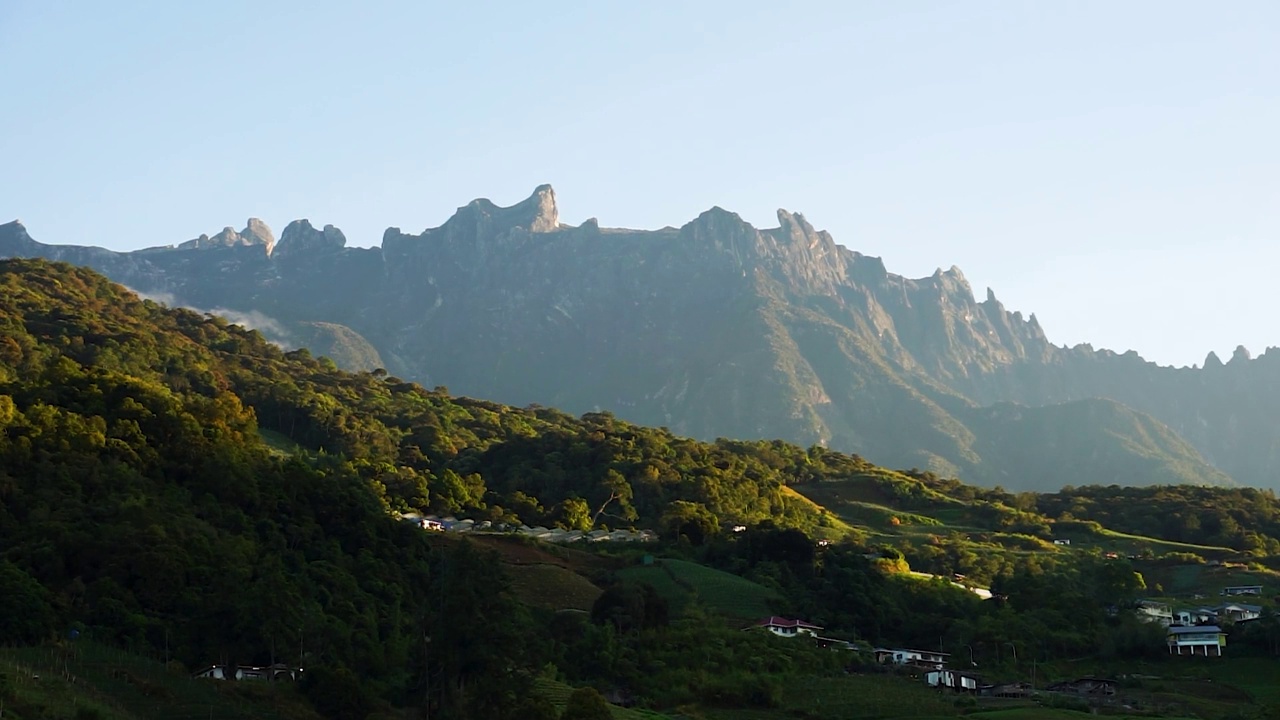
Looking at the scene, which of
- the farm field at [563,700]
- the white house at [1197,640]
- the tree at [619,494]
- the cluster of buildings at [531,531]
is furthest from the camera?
the tree at [619,494]

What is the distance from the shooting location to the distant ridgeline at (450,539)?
148 ft

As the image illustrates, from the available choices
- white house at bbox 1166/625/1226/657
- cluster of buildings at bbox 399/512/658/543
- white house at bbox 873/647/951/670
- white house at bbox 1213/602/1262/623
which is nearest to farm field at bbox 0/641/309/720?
white house at bbox 873/647/951/670

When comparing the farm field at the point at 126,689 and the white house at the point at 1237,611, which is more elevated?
the white house at the point at 1237,611

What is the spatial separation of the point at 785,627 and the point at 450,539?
16.3m

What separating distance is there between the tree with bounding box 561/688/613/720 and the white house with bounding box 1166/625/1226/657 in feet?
112

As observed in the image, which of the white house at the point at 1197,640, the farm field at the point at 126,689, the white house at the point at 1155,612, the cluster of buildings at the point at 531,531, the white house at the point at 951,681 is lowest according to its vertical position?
the white house at the point at 951,681

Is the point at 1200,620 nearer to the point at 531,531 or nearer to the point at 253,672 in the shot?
the point at 531,531

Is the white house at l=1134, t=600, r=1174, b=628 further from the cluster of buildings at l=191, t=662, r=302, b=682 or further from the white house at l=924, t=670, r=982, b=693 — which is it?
the cluster of buildings at l=191, t=662, r=302, b=682

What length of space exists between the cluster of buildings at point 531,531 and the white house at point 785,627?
655 inches

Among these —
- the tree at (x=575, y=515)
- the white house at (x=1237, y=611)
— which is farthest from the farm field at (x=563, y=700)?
the tree at (x=575, y=515)

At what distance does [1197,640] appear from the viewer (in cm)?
6419

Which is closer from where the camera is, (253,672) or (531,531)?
(253,672)

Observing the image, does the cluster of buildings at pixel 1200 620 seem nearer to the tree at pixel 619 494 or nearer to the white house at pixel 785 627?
the white house at pixel 785 627

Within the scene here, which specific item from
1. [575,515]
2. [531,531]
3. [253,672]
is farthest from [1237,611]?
[253,672]
